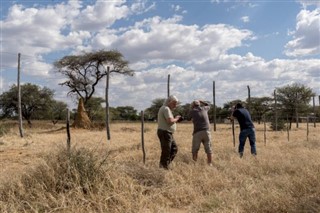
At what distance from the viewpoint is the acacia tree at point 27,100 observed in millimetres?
44656

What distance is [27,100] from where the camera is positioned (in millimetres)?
45250

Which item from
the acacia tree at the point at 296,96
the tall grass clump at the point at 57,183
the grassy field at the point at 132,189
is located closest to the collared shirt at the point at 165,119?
the grassy field at the point at 132,189

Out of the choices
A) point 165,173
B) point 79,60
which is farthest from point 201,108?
point 79,60

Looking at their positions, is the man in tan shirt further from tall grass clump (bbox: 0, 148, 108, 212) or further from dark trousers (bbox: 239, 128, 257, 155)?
dark trousers (bbox: 239, 128, 257, 155)

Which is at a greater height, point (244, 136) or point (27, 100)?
point (27, 100)

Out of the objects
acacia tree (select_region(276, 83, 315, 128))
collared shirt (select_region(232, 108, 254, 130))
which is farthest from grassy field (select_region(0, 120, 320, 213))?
acacia tree (select_region(276, 83, 315, 128))

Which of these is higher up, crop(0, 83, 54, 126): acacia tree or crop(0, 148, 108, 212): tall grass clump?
crop(0, 83, 54, 126): acacia tree

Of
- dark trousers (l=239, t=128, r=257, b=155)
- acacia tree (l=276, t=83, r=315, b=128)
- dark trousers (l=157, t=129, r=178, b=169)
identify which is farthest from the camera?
acacia tree (l=276, t=83, r=315, b=128)

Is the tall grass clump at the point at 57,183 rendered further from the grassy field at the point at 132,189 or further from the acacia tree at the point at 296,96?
the acacia tree at the point at 296,96

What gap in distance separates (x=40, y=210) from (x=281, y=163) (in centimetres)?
511

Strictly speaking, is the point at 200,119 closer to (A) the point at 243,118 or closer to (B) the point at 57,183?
(A) the point at 243,118

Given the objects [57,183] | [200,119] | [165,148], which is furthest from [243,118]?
[57,183]

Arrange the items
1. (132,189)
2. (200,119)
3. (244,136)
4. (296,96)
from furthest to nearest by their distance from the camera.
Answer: (296,96), (244,136), (200,119), (132,189)

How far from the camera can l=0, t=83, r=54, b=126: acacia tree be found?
44.7 m
